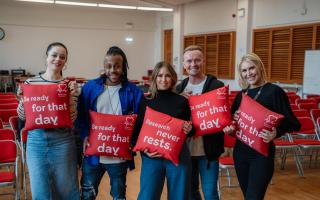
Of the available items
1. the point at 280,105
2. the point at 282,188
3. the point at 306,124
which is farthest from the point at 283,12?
the point at 280,105

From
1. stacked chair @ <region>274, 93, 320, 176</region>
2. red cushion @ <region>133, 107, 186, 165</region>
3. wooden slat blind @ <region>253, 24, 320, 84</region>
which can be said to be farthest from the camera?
Result: wooden slat blind @ <region>253, 24, 320, 84</region>

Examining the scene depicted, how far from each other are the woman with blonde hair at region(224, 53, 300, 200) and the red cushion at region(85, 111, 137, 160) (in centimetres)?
73

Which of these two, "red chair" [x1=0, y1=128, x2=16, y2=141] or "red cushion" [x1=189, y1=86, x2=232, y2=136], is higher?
"red cushion" [x1=189, y1=86, x2=232, y2=136]

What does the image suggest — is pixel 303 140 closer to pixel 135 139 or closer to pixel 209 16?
pixel 135 139

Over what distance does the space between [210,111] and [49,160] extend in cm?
116

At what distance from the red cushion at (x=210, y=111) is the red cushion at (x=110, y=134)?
433 mm

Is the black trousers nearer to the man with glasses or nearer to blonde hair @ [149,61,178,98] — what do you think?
the man with glasses

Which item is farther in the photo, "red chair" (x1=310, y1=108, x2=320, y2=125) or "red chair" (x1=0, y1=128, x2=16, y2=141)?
"red chair" (x1=310, y1=108, x2=320, y2=125)

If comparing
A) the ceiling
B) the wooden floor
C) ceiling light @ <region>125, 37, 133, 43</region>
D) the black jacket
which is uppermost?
the ceiling

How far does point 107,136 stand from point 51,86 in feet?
1.65

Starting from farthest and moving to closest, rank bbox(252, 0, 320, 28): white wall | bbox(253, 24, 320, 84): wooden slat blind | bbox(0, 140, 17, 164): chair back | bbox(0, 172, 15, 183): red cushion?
bbox(253, 24, 320, 84): wooden slat blind < bbox(252, 0, 320, 28): white wall < bbox(0, 140, 17, 164): chair back < bbox(0, 172, 15, 183): red cushion

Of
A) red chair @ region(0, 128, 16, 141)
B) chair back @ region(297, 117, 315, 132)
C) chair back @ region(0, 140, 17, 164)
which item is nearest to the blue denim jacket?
chair back @ region(0, 140, 17, 164)

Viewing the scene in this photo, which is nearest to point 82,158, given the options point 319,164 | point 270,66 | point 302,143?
point 302,143

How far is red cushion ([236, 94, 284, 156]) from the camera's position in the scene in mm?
2242
